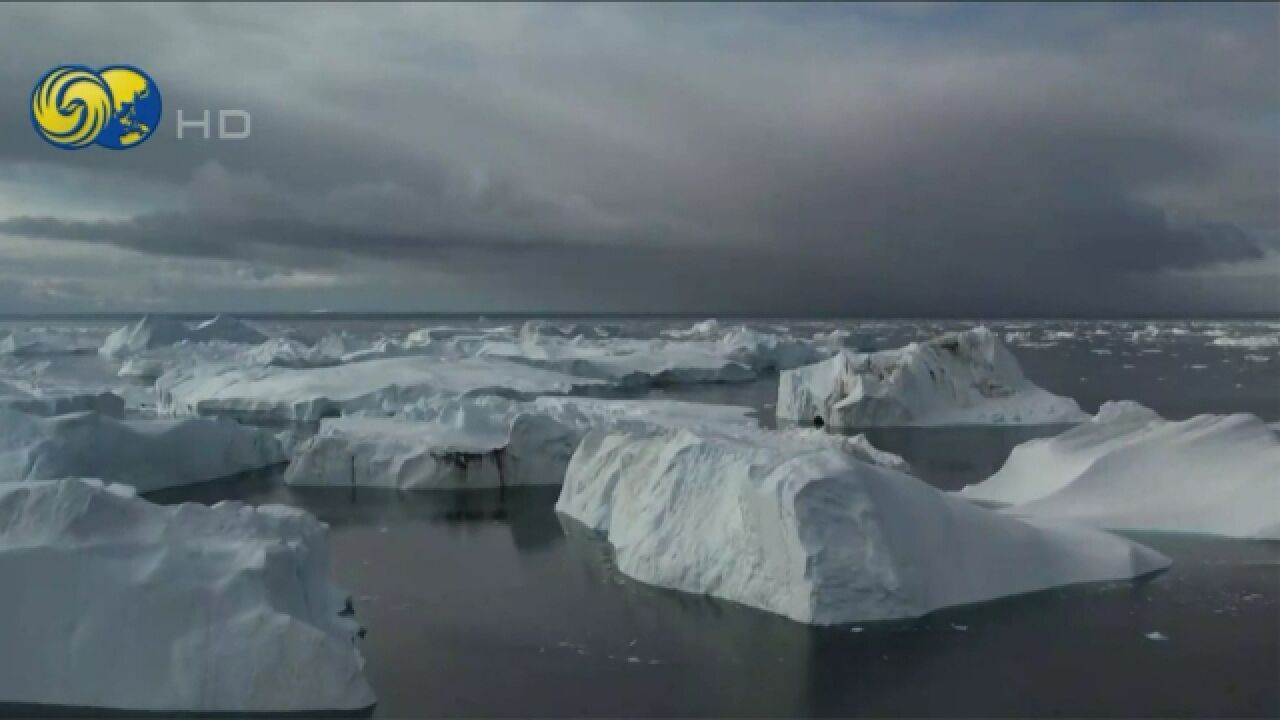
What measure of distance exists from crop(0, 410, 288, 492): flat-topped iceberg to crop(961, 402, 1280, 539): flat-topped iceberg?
11783 mm

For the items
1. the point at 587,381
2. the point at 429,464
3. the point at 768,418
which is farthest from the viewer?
the point at 587,381

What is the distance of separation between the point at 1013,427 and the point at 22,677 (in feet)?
63.8

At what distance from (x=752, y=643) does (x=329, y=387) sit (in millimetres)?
19513

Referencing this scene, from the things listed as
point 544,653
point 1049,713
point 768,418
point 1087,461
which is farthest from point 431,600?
point 768,418

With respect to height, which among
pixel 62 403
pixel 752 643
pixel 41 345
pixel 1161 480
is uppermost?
pixel 41 345

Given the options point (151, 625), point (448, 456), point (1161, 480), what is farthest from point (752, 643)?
point (448, 456)

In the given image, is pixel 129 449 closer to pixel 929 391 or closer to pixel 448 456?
pixel 448 456

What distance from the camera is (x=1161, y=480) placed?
493 inches

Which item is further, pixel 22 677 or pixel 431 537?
pixel 431 537

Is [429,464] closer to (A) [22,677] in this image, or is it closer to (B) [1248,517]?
(A) [22,677]

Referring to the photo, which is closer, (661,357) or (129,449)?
(129,449)

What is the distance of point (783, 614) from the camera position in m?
8.61

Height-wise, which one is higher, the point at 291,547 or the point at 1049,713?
the point at 291,547

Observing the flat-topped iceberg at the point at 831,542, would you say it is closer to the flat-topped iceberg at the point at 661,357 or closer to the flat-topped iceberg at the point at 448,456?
the flat-topped iceberg at the point at 448,456
